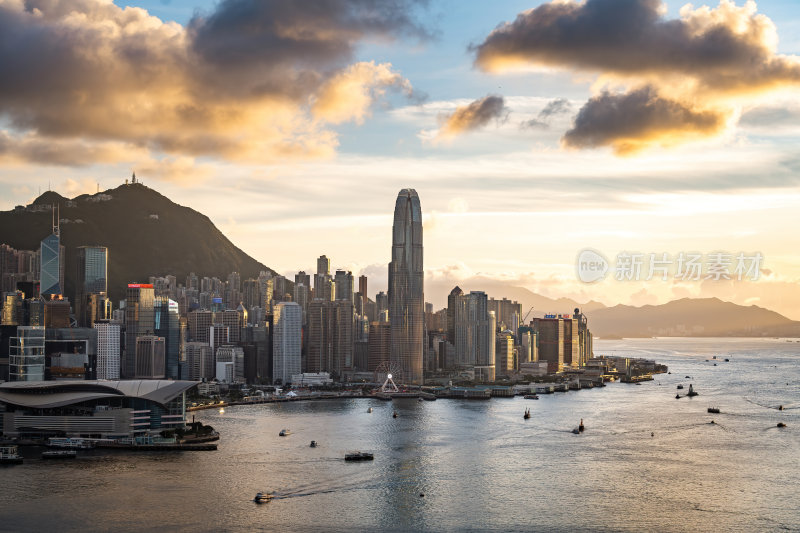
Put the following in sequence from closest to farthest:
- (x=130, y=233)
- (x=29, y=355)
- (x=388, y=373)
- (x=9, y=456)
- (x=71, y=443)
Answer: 1. (x=9, y=456)
2. (x=71, y=443)
3. (x=29, y=355)
4. (x=388, y=373)
5. (x=130, y=233)

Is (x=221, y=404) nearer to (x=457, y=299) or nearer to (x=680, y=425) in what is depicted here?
(x=680, y=425)

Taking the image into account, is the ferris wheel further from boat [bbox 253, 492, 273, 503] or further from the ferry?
boat [bbox 253, 492, 273, 503]

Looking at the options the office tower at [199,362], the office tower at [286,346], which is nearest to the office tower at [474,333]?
the office tower at [286,346]

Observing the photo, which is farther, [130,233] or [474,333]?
[130,233]

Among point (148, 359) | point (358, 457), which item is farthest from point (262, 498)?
point (148, 359)

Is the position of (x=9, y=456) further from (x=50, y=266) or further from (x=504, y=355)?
(x=504, y=355)

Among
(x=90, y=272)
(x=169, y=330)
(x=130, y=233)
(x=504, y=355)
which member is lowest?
(x=504, y=355)
